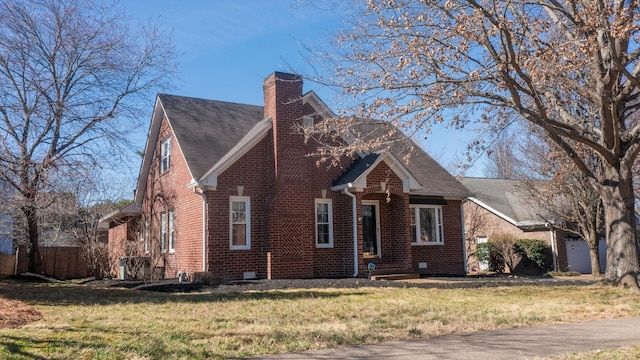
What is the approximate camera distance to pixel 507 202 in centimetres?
3061

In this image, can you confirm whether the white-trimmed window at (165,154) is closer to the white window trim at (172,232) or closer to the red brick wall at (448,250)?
the white window trim at (172,232)

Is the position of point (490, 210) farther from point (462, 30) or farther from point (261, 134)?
point (462, 30)

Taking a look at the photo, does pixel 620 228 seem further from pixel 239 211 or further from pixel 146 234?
pixel 146 234

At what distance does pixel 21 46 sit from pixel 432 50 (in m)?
15.4

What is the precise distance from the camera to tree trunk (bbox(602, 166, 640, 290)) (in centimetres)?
1302

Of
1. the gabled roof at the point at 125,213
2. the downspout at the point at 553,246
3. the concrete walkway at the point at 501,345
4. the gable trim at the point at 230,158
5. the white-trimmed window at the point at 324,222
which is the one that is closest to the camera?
the concrete walkway at the point at 501,345

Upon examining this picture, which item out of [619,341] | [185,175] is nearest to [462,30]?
[619,341]

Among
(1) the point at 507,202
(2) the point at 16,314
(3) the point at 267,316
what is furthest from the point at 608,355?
(1) the point at 507,202

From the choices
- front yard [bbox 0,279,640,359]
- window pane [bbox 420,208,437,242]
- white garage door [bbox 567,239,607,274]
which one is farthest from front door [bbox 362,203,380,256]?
white garage door [bbox 567,239,607,274]

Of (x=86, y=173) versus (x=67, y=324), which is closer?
(x=67, y=324)

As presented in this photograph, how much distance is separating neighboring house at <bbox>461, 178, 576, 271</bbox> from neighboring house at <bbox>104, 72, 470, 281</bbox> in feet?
21.6

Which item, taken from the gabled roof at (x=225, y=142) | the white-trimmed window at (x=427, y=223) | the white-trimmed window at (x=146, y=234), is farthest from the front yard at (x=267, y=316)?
the white-trimmed window at (x=146, y=234)

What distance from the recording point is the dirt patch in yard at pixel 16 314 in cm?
824

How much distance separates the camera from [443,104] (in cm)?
1202
